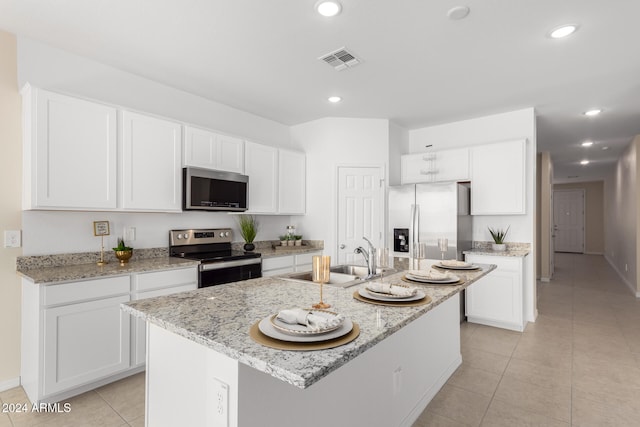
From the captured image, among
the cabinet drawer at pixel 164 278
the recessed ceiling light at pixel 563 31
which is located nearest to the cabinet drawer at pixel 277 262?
the cabinet drawer at pixel 164 278

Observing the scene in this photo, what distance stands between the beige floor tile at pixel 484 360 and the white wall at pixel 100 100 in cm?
287

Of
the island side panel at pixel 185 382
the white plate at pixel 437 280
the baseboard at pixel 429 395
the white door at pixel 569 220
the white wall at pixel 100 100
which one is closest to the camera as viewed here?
the island side panel at pixel 185 382

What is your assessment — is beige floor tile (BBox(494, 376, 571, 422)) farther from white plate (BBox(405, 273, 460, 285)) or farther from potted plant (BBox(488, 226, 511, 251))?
potted plant (BBox(488, 226, 511, 251))

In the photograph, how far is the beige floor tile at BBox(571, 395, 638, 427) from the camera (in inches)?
83.0

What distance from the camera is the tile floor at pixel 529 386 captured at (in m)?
2.15

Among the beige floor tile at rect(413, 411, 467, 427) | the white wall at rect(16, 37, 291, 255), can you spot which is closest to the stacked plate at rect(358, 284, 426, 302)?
the beige floor tile at rect(413, 411, 467, 427)

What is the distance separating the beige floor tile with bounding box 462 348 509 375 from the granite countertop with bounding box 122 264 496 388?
140 centimetres

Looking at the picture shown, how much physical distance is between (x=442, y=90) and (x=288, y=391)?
3285 millimetres

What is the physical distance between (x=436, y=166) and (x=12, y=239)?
445cm

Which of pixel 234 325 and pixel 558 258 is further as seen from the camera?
pixel 558 258

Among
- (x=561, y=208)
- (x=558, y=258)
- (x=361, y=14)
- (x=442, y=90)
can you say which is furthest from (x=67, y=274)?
(x=561, y=208)

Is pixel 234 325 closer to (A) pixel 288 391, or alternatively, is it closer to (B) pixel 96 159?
(A) pixel 288 391

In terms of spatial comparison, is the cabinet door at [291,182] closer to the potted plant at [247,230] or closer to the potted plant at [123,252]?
the potted plant at [247,230]

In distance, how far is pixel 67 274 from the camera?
2312mm
